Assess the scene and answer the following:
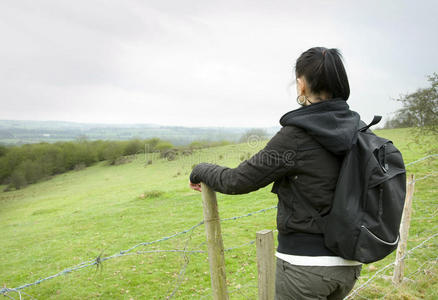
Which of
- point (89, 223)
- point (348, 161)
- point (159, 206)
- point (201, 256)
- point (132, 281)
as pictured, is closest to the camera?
point (348, 161)

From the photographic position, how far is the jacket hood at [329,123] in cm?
175

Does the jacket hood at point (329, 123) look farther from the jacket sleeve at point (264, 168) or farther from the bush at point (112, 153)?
the bush at point (112, 153)

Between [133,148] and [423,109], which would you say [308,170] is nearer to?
[423,109]

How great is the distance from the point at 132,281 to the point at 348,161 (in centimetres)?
745

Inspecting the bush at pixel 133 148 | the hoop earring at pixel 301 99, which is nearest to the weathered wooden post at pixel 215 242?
the hoop earring at pixel 301 99

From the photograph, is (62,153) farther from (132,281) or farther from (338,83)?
(338,83)

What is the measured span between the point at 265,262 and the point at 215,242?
449 mm

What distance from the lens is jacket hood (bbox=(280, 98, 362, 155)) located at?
69.1 inches

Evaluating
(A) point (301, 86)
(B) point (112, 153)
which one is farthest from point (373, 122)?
(B) point (112, 153)

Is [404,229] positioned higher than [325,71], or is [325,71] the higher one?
[325,71]

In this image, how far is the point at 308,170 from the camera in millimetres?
1823

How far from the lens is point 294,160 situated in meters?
1.82

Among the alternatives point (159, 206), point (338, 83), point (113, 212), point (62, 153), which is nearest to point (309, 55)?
point (338, 83)

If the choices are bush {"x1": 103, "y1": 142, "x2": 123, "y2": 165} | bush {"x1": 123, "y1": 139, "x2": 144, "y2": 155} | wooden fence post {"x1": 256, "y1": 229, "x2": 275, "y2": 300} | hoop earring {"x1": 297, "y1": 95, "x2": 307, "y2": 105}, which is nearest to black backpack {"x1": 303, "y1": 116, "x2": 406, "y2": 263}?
hoop earring {"x1": 297, "y1": 95, "x2": 307, "y2": 105}
